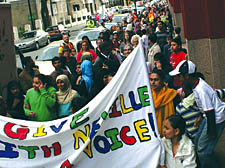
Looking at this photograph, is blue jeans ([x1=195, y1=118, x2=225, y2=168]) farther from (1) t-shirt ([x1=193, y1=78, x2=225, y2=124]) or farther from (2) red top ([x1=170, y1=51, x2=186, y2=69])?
(2) red top ([x1=170, y1=51, x2=186, y2=69])

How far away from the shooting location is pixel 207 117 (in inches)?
212

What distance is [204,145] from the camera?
5.57 meters

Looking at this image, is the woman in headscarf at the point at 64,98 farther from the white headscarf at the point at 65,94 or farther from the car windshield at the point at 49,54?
the car windshield at the point at 49,54

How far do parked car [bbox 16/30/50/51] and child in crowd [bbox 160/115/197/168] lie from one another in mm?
30051

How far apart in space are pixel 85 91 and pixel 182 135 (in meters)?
4.01

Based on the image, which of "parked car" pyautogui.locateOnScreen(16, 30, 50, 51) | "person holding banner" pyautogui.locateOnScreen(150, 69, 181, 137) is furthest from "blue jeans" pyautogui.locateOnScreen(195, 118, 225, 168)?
A: "parked car" pyautogui.locateOnScreen(16, 30, 50, 51)

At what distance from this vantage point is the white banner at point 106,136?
5.03 m

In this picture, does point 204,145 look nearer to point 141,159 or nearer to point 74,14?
point 141,159

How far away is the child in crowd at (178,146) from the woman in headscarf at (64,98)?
85.7 inches

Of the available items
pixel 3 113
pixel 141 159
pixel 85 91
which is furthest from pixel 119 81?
pixel 85 91

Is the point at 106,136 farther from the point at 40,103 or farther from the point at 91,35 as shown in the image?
the point at 91,35

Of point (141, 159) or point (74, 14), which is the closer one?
point (141, 159)

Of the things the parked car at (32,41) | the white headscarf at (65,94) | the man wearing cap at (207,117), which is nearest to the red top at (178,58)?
the white headscarf at (65,94)

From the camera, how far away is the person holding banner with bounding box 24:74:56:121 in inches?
264
